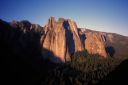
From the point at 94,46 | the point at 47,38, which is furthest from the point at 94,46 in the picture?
the point at 47,38

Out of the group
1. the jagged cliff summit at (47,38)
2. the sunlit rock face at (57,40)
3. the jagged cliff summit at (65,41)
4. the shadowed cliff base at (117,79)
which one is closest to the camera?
the shadowed cliff base at (117,79)

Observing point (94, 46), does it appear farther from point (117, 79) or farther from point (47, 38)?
point (117, 79)

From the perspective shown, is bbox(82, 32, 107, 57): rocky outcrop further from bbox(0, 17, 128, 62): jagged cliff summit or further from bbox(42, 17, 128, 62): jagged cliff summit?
bbox(0, 17, 128, 62): jagged cliff summit

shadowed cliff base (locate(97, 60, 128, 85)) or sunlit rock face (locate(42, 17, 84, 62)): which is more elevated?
sunlit rock face (locate(42, 17, 84, 62))

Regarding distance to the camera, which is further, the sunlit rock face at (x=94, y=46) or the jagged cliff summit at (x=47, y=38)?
the sunlit rock face at (x=94, y=46)

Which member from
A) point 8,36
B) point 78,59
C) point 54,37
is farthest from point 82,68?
point 8,36

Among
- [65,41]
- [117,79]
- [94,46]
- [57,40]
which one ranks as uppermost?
[57,40]

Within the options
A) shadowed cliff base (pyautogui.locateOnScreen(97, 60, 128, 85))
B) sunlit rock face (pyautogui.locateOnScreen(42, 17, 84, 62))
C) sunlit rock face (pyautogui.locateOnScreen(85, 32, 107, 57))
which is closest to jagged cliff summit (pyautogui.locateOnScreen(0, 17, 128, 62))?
sunlit rock face (pyautogui.locateOnScreen(42, 17, 84, 62))

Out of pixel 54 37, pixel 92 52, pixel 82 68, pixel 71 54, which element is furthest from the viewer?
pixel 92 52

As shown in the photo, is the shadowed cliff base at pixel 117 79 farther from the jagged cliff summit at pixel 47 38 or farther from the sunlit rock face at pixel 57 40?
the jagged cliff summit at pixel 47 38

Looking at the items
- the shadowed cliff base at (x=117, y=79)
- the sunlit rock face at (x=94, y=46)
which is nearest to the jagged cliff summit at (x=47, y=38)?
the sunlit rock face at (x=94, y=46)

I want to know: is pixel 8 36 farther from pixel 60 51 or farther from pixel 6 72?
pixel 6 72
